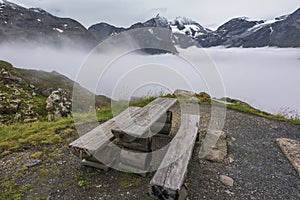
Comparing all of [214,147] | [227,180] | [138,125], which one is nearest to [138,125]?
[138,125]

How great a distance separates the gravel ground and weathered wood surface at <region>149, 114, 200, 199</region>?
78 cm

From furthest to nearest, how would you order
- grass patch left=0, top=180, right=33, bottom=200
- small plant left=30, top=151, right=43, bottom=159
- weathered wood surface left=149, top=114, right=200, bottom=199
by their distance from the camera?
small plant left=30, top=151, right=43, bottom=159
grass patch left=0, top=180, right=33, bottom=200
weathered wood surface left=149, top=114, right=200, bottom=199

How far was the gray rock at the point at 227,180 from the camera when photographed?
A: 4.39 metres

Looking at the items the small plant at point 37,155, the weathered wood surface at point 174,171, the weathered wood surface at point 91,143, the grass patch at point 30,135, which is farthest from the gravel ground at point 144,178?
the weathered wood surface at point 174,171

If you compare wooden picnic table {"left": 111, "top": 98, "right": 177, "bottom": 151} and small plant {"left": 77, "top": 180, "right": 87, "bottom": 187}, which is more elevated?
wooden picnic table {"left": 111, "top": 98, "right": 177, "bottom": 151}

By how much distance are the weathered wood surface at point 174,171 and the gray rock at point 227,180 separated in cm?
100

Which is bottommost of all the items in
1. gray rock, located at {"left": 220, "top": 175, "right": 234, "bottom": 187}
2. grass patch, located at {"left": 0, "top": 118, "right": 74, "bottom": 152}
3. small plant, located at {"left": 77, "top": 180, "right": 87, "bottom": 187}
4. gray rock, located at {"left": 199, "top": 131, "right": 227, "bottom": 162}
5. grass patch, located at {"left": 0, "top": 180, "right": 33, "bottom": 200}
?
gray rock, located at {"left": 220, "top": 175, "right": 234, "bottom": 187}

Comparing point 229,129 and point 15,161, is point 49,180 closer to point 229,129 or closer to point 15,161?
point 15,161

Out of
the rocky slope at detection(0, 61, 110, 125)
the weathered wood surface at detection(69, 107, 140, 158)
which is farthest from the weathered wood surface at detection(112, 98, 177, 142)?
the rocky slope at detection(0, 61, 110, 125)

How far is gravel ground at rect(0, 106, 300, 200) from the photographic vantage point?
4.04 meters

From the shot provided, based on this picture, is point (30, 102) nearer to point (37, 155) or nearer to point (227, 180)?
point (37, 155)

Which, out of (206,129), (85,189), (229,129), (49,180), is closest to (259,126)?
(229,129)

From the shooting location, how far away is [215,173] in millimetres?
4723

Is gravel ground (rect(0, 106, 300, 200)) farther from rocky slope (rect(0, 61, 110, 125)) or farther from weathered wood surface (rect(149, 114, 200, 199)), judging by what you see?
rocky slope (rect(0, 61, 110, 125))
